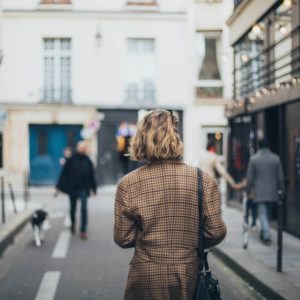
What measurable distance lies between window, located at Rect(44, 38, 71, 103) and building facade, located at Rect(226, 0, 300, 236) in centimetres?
1104

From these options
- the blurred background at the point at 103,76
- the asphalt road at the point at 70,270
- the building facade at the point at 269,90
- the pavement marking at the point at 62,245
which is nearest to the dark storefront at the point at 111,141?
the blurred background at the point at 103,76

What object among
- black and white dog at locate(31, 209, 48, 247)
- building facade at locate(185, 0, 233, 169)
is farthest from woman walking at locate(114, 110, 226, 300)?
building facade at locate(185, 0, 233, 169)

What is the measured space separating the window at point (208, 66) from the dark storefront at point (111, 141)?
3.05 meters

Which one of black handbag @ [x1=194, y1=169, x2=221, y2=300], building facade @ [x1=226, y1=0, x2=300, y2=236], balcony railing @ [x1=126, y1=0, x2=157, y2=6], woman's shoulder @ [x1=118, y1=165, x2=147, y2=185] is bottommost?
black handbag @ [x1=194, y1=169, x2=221, y2=300]

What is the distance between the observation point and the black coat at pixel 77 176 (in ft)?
37.3

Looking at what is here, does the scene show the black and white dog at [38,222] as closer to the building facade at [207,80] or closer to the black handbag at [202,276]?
the black handbag at [202,276]

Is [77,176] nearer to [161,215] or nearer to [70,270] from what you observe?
[70,270]

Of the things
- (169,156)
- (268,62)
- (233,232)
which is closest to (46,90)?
(268,62)

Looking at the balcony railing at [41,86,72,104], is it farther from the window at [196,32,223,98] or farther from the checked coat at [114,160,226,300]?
→ the checked coat at [114,160,226,300]

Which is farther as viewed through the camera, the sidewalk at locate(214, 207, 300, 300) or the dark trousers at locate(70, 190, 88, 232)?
the dark trousers at locate(70, 190, 88, 232)

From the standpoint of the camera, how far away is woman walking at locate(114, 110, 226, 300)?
321 cm

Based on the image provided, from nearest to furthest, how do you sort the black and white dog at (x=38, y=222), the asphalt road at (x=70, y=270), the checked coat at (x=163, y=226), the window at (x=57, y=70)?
the checked coat at (x=163, y=226) → the asphalt road at (x=70, y=270) → the black and white dog at (x=38, y=222) → the window at (x=57, y=70)

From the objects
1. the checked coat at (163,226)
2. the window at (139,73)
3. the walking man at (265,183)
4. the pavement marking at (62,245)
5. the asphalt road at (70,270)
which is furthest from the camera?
the window at (139,73)

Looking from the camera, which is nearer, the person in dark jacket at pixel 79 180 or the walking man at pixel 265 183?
the walking man at pixel 265 183
